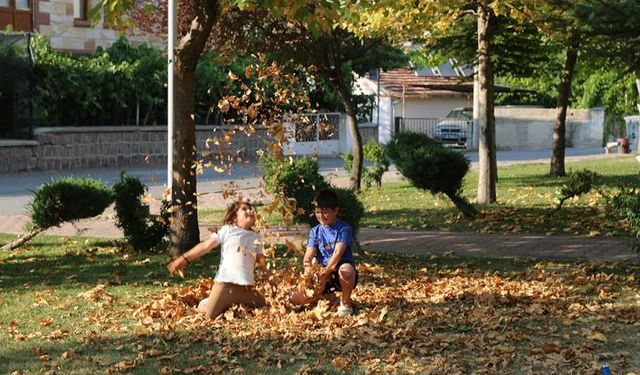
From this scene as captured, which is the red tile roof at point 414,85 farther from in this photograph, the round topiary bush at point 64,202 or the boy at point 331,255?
the boy at point 331,255

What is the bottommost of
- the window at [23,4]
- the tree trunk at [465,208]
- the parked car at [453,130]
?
the tree trunk at [465,208]

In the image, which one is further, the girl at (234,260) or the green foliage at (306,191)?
the green foliage at (306,191)

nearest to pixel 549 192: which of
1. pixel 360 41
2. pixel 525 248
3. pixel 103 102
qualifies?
pixel 360 41

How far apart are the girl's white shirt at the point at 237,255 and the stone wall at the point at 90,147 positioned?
1608cm

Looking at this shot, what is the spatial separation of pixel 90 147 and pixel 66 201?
51.5ft

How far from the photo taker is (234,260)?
27.8 ft

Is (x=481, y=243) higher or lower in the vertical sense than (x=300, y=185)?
lower

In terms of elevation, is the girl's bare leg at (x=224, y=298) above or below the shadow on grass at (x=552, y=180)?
below

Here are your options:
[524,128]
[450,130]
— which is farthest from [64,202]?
[524,128]

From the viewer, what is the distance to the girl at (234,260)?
8.36 metres

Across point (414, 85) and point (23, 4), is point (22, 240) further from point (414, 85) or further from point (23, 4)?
point (414, 85)

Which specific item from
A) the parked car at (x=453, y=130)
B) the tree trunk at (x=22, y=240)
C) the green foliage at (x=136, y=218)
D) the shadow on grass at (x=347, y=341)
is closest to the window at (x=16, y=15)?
the tree trunk at (x=22, y=240)

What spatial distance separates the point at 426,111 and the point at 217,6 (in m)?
42.8

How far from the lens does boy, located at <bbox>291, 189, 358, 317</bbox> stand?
8.47 meters
